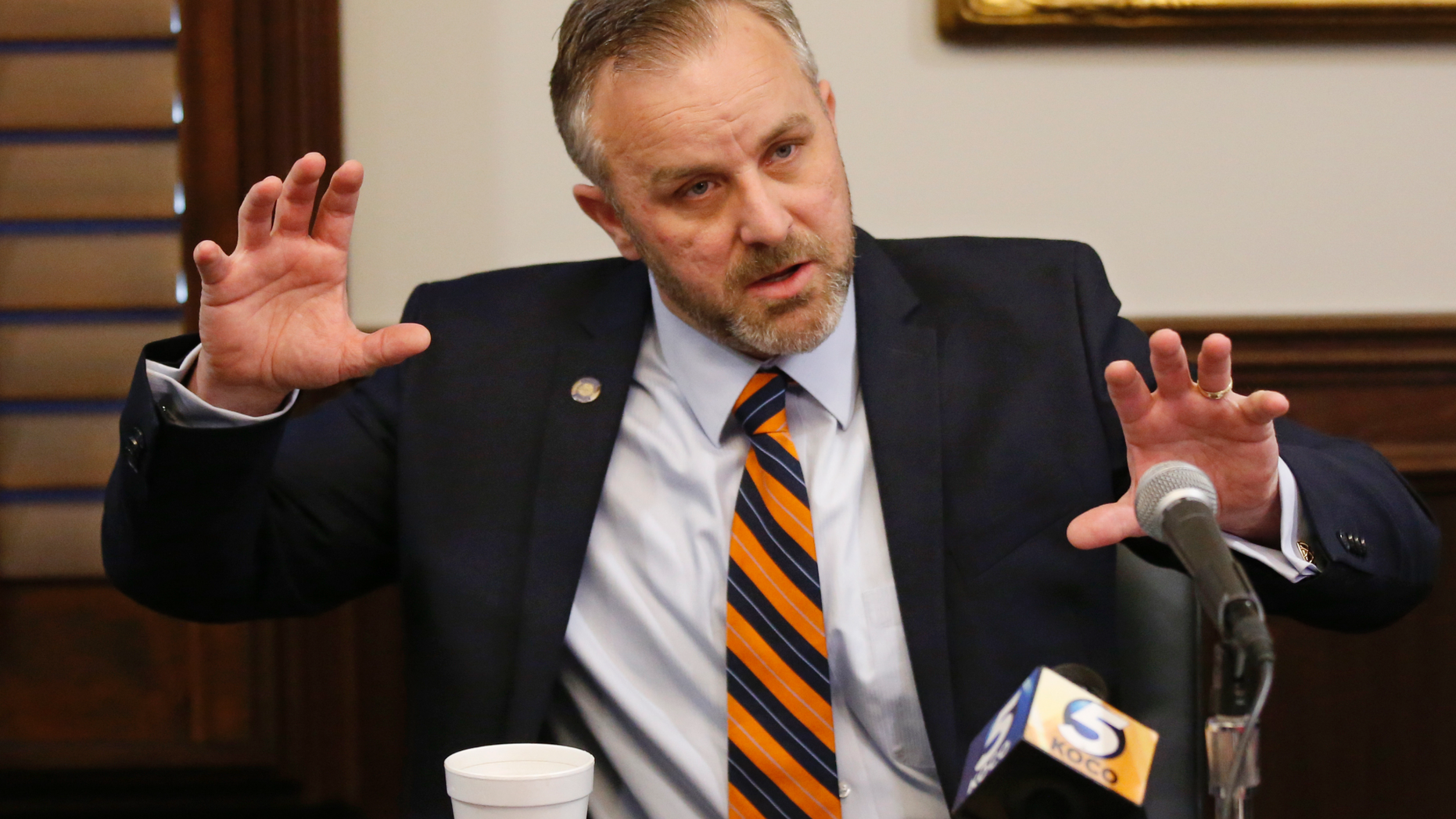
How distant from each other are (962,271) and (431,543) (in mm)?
768

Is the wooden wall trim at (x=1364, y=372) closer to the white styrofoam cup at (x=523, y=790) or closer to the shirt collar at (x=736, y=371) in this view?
the shirt collar at (x=736, y=371)

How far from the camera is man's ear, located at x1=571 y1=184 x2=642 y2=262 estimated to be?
1654 millimetres

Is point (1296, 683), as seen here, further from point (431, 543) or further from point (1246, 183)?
point (431, 543)

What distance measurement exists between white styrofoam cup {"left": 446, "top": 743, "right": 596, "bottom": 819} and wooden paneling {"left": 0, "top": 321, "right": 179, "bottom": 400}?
4.29 feet

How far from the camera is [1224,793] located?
0.73 metres

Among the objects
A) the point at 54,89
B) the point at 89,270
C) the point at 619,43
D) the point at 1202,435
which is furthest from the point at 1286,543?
the point at 54,89

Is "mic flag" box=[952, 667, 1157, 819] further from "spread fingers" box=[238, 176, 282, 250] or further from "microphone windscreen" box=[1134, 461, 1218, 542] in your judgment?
"spread fingers" box=[238, 176, 282, 250]

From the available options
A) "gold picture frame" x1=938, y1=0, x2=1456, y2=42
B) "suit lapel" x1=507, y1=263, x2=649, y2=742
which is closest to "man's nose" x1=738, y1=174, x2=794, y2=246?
"suit lapel" x1=507, y1=263, x2=649, y2=742

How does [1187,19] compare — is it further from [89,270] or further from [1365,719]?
[89,270]

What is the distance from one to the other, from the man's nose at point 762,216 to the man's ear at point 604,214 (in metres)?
0.22

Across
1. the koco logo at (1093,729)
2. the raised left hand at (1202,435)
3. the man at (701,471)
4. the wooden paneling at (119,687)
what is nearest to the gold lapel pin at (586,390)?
the man at (701,471)

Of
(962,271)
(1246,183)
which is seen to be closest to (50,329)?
(962,271)

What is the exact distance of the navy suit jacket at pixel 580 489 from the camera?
1373 mm

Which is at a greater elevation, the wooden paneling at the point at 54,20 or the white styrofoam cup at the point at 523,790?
the wooden paneling at the point at 54,20
